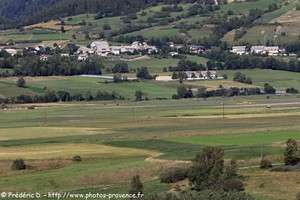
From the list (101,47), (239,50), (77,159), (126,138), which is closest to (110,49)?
(101,47)

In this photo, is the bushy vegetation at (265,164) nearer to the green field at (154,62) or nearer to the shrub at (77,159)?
the shrub at (77,159)

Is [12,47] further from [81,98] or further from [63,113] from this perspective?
[63,113]

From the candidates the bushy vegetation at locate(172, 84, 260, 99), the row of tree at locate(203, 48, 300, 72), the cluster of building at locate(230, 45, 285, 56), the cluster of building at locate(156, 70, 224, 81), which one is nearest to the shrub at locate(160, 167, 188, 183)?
the bushy vegetation at locate(172, 84, 260, 99)

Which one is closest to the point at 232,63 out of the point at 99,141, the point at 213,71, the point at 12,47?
the point at 213,71

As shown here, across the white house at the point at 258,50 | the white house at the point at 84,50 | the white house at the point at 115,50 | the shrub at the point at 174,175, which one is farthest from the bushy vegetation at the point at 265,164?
the white house at the point at 115,50

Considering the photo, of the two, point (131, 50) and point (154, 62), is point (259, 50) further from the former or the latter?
point (154, 62)

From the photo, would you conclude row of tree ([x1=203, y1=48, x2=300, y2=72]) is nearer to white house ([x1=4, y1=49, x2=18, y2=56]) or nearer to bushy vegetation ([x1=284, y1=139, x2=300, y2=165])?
white house ([x1=4, y1=49, x2=18, y2=56])
